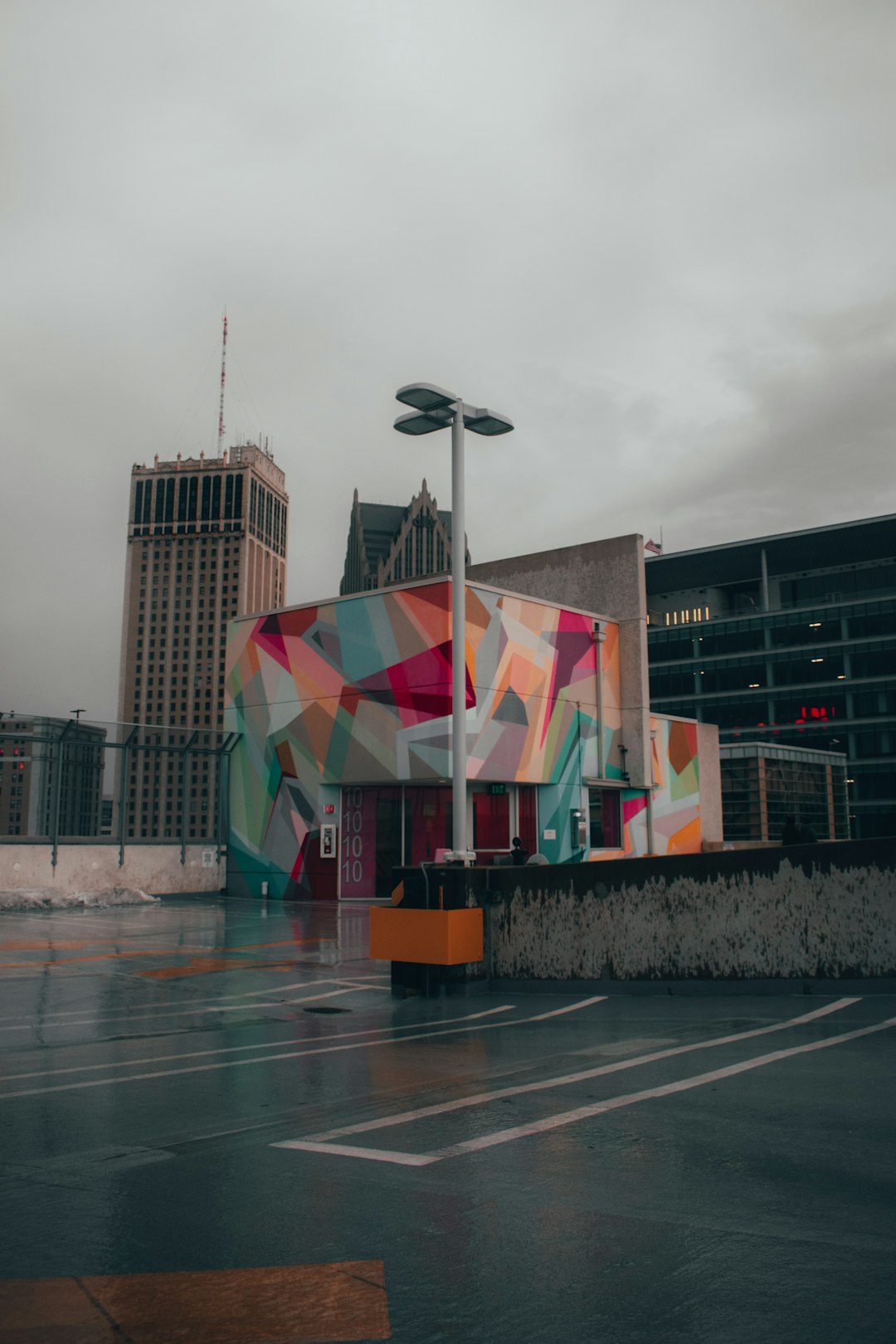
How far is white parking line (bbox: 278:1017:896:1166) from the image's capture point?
5.98 m

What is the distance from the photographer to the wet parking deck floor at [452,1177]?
3906 mm

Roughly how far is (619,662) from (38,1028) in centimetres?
3187

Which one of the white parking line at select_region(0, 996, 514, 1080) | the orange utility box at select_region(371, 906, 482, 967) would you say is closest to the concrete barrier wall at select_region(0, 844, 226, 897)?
the orange utility box at select_region(371, 906, 482, 967)

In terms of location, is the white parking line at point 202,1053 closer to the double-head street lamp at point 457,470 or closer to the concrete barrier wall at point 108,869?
the double-head street lamp at point 457,470

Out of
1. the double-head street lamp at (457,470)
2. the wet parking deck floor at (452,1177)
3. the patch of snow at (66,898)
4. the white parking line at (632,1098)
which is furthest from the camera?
the patch of snow at (66,898)

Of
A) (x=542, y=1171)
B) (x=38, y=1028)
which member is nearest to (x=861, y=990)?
(x=542, y=1171)

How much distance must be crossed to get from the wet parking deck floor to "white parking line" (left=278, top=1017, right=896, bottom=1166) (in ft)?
0.10

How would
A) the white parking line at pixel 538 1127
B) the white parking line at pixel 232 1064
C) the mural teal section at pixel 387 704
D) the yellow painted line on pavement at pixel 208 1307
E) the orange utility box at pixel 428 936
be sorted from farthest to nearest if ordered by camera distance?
the mural teal section at pixel 387 704 < the orange utility box at pixel 428 936 < the white parking line at pixel 232 1064 < the white parking line at pixel 538 1127 < the yellow painted line on pavement at pixel 208 1307

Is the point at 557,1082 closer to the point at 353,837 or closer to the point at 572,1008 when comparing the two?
the point at 572,1008

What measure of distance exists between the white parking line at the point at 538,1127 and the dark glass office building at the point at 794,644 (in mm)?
91378

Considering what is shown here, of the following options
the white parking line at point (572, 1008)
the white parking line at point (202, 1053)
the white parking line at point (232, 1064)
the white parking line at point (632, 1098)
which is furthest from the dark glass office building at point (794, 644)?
the white parking line at point (632, 1098)

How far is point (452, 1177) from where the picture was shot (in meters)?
5.54

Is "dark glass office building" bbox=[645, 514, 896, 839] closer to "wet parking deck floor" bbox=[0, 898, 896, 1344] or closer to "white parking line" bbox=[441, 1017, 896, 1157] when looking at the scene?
"white parking line" bbox=[441, 1017, 896, 1157]

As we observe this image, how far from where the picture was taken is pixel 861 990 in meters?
12.1
